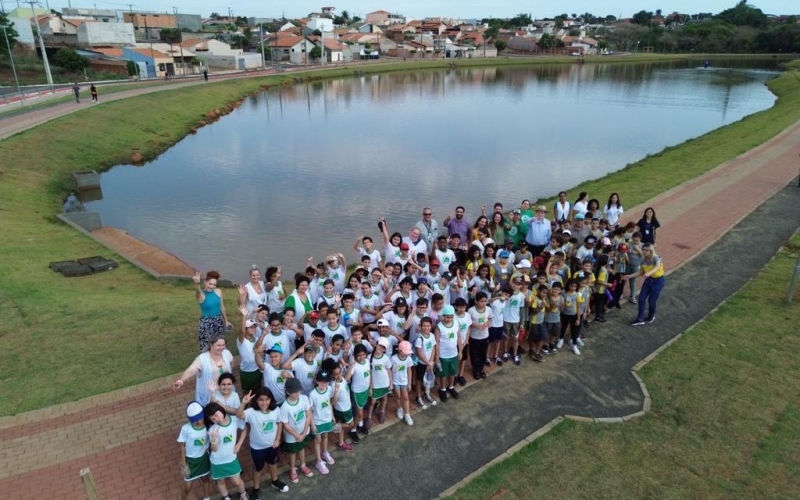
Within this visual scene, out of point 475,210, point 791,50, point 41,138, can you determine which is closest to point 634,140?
point 475,210

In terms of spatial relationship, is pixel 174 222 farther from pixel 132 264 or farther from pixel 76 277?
pixel 76 277

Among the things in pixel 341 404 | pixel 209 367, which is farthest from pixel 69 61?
pixel 341 404

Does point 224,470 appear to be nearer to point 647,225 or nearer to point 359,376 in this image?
point 359,376

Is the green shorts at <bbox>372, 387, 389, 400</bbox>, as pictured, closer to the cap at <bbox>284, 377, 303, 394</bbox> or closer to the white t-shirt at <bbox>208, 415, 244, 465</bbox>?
the cap at <bbox>284, 377, 303, 394</bbox>

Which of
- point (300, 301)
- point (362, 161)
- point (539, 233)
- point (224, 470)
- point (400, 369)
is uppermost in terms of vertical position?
point (300, 301)

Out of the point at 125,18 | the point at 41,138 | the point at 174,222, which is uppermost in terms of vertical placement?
the point at 125,18

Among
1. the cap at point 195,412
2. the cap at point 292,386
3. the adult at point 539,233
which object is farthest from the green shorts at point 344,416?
the adult at point 539,233

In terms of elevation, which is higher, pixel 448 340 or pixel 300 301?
pixel 300 301
